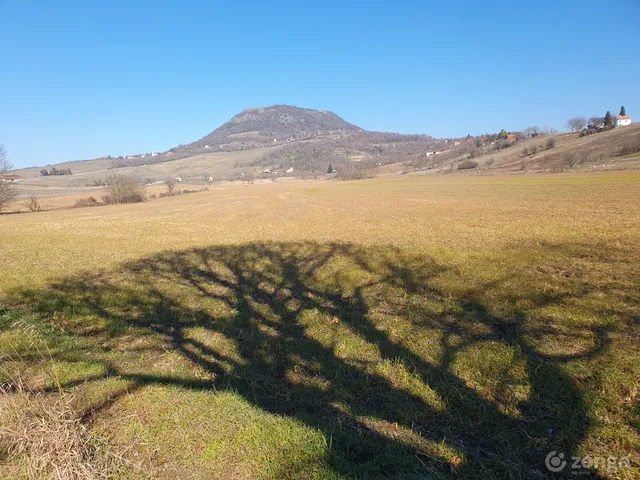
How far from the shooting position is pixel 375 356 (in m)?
5.91

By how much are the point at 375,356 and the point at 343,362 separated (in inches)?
23.6

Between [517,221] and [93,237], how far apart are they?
28616 millimetres

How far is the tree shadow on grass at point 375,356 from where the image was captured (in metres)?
3.70

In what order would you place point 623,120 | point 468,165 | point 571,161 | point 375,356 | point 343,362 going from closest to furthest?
1. point 343,362
2. point 375,356
3. point 571,161
4. point 468,165
5. point 623,120

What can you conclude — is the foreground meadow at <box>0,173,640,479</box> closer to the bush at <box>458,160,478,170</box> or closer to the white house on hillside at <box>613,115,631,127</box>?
the bush at <box>458,160,478,170</box>

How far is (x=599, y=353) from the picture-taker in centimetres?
527

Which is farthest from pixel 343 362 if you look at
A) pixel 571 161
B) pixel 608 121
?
pixel 608 121

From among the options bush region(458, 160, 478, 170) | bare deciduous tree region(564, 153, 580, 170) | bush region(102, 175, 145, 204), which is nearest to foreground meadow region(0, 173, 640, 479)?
bush region(102, 175, 145, 204)

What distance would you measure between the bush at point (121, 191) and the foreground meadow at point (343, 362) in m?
62.6

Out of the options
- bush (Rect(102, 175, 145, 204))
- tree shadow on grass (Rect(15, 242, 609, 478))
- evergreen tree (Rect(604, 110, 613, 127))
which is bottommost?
tree shadow on grass (Rect(15, 242, 609, 478))

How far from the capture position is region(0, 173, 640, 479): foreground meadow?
3.50 meters

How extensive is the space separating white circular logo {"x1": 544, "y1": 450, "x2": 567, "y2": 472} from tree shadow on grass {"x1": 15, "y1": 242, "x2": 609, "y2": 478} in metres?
0.12

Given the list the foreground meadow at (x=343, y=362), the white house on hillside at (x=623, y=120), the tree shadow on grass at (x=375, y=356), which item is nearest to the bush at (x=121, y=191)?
the foreground meadow at (x=343, y=362)

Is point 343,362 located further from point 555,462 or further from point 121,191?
point 121,191
